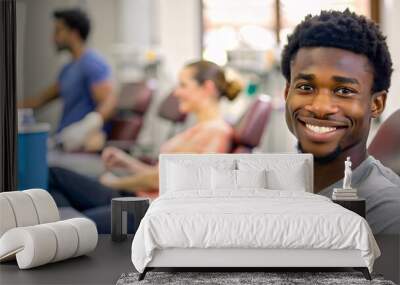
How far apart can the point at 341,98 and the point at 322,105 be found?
193 millimetres

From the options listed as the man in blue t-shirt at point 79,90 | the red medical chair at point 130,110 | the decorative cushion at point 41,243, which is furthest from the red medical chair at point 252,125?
the decorative cushion at point 41,243

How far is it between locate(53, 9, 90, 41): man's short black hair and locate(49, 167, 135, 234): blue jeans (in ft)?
4.59

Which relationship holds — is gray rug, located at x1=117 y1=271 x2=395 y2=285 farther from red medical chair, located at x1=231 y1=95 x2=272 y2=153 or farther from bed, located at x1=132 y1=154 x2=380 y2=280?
red medical chair, located at x1=231 y1=95 x2=272 y2=153

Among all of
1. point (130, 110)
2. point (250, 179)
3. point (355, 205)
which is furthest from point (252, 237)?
point (130, 110)

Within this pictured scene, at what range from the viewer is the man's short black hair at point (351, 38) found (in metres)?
7.27

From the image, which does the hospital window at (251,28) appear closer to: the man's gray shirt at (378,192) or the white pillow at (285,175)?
the white pillow at (285,175)

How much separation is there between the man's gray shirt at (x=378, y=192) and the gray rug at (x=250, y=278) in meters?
1.88

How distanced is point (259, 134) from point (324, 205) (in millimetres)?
2073

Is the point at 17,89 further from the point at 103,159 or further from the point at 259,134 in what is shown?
the point at 259,134

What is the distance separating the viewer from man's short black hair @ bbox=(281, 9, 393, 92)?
727 cm

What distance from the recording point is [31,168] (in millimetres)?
7605

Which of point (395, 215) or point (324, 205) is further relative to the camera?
point (395, 215)

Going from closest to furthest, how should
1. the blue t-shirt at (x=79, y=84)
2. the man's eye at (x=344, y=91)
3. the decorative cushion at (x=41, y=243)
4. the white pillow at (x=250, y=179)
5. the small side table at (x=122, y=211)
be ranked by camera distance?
1. the decorative cushion at (x=41, y=243)
2. the white pillow at (x=250, y=179)
3. the small side table at (x=122, y=211)
4. the man's eye at (x=344, y=91)
5. the blue t-shirt at (x=79, y=84)

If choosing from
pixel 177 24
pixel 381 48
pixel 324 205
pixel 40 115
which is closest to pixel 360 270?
pixel 324 205
